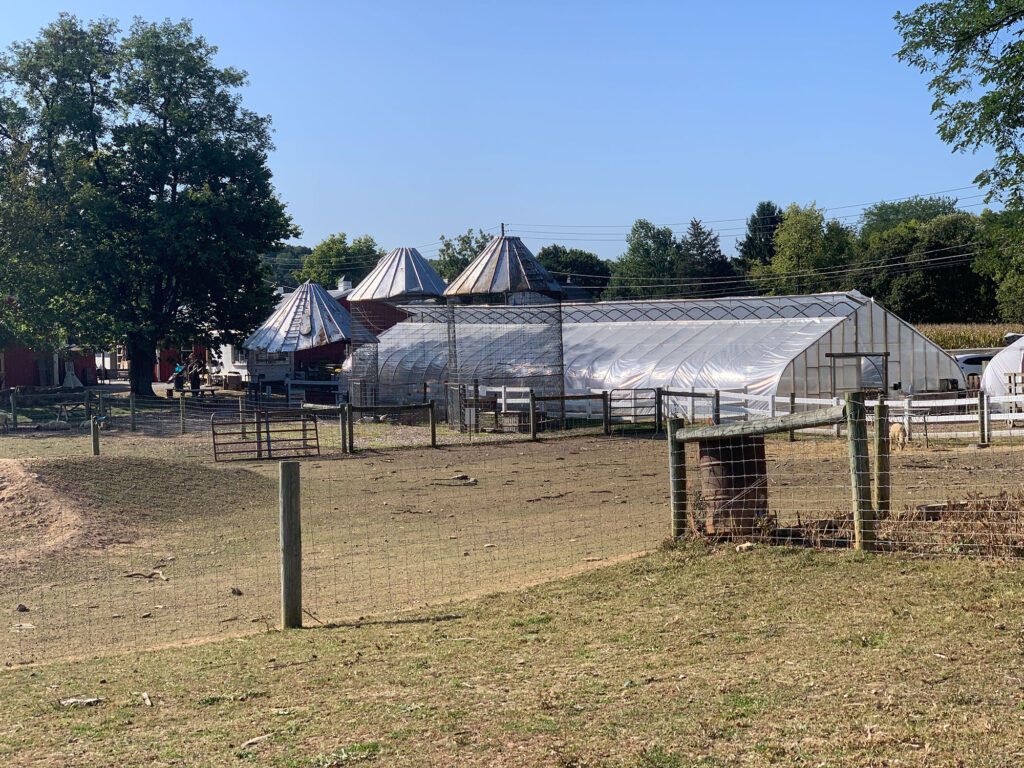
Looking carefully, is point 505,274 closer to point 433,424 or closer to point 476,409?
point 476,409

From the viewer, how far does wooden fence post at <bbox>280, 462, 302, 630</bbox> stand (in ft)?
29.9

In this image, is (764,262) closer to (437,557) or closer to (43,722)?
(437,557)

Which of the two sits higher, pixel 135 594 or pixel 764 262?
pixel 764 262

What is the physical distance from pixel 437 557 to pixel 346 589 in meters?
1.76

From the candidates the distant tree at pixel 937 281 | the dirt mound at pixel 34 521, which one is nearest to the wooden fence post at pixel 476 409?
the dirt mound at pixel 34 521

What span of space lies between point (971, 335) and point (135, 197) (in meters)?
47.8

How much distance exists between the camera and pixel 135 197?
1843 inches

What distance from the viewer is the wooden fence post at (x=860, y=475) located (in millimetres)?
9242

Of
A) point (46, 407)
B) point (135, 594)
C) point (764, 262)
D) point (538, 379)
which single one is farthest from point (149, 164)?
point (764, 262)

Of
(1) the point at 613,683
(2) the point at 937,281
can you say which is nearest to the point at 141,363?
(1) the point at 613,683

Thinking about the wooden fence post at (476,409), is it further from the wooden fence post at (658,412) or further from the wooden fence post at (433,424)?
the wooden fence post at (658,412)

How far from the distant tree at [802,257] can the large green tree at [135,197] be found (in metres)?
52.3

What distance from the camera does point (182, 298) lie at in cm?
4766

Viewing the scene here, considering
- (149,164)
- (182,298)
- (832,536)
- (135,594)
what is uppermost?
(149,164)
